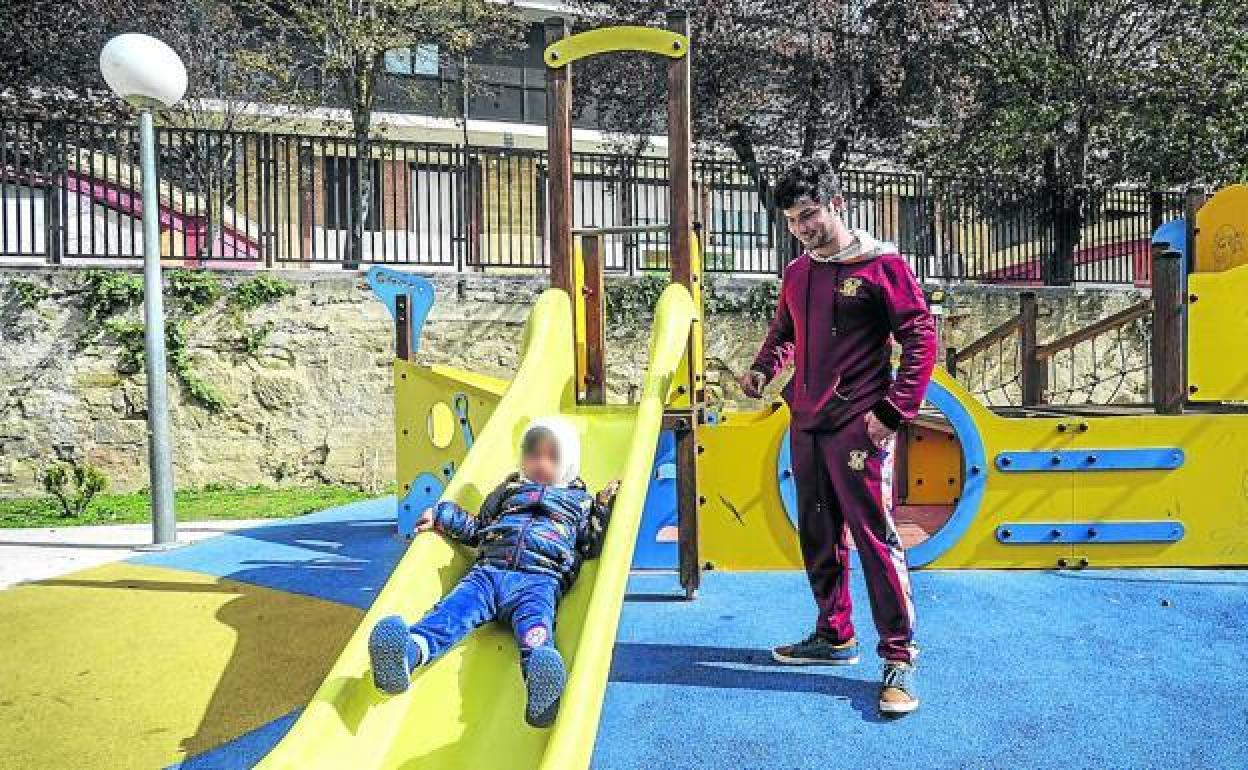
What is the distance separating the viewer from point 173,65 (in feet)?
19.9

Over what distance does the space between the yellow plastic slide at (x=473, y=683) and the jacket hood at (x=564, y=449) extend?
25 centimetres

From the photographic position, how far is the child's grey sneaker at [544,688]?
7.90ft

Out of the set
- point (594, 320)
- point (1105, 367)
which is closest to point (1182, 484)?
point (594, 320)

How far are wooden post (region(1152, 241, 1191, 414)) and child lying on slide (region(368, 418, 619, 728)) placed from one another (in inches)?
133

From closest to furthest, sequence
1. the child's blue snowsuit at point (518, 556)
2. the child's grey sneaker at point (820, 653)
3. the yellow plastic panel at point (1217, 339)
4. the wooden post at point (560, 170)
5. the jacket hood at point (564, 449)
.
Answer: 1. the child's blue snowsuit at point (518, 556)
2. the jacket hood at point (564, 449)
3. the child's grey sneaker at point (820, 653)
4. the wooden post at point (560, 170)
5. the yellow plastic panel at point (1217, 339)

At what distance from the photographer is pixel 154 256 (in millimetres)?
6152

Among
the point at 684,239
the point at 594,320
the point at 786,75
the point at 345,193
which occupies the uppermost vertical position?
the point at 786,75

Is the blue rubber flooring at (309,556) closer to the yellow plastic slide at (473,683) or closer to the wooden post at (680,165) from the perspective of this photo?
the yellow plastic slide at (473,683)

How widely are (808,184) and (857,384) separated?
0.72 metres

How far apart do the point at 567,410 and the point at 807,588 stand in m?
1.64

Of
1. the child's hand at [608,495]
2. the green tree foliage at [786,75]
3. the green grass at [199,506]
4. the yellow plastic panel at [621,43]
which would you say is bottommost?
the green grass at [199,506]

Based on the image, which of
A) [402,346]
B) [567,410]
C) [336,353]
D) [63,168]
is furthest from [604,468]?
[63,168]

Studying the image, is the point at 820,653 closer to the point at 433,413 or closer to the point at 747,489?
the point at 747,489

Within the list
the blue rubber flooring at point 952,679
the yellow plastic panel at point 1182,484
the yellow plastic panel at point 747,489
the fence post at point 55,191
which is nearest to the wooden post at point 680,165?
the yellow plastic panel at point 747,489
